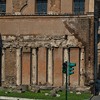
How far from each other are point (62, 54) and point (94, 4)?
4.51 meters

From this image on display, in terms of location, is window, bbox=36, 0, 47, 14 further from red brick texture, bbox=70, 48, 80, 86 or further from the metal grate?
red brick texture, bbox=70, 48, 80, 86

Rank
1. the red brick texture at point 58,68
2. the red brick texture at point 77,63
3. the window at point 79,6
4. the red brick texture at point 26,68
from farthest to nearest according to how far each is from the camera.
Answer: the window at point 79,6
the red brick texture at point 26,68
the red brick texture at point 58,68
the red brick texture at point 77,63

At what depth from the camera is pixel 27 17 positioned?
36469 millimetres

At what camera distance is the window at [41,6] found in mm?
39062

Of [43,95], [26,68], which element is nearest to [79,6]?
[26,68]

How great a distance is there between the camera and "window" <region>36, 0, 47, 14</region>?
39062 mm

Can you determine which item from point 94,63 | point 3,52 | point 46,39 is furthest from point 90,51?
point 3,52

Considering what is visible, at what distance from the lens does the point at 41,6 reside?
1545 inches

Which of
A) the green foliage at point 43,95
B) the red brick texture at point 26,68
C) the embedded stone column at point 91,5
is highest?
the embedded stone column at point 91,5

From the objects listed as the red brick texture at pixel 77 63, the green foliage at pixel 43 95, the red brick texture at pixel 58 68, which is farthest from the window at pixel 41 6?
the green foliage at pixel 43 95

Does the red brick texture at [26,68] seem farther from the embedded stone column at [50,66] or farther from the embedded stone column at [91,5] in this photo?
the embedded stone column at [91,5]

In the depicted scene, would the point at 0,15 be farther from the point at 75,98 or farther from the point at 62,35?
the point at 75,98

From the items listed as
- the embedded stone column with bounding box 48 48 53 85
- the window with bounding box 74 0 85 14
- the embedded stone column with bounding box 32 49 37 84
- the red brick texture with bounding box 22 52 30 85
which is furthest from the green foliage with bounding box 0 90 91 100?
the window with bounding box 74 0 85 14

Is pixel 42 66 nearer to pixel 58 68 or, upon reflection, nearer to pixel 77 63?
pixel 58 68
